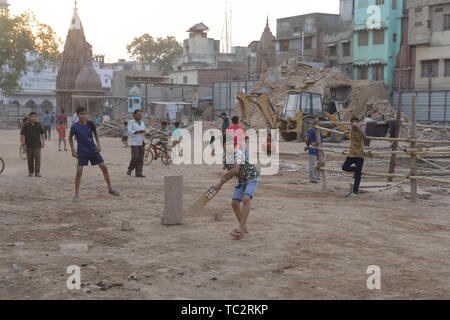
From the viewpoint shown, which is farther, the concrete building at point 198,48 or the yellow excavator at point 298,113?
the concrete building at point 198,48

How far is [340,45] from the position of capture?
159ft

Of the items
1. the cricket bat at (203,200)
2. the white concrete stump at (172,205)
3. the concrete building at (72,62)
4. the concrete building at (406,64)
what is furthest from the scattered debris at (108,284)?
the concrete building at (72,62)

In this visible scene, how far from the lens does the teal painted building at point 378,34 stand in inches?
1684

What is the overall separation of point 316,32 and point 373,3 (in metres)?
9.00

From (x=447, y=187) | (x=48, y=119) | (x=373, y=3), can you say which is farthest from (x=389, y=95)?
(x=447, y=187)

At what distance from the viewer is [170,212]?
303 inches

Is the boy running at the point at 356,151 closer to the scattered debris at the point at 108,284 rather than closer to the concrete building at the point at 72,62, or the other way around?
the scattered debris at the point at 108,284

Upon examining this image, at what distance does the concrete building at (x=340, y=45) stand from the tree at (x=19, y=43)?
24.3 meters

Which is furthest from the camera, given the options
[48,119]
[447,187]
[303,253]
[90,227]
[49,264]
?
[48,119]

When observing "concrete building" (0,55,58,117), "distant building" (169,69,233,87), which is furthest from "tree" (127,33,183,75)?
"distant building" (169,69,233,87)

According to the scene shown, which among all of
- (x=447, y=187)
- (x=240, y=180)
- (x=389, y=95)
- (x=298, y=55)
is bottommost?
(x=447, y=187)

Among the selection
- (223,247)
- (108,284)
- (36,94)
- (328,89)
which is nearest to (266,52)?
(328,89)

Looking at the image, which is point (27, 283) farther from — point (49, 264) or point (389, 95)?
point (389, 95)

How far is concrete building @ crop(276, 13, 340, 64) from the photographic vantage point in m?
51.8
